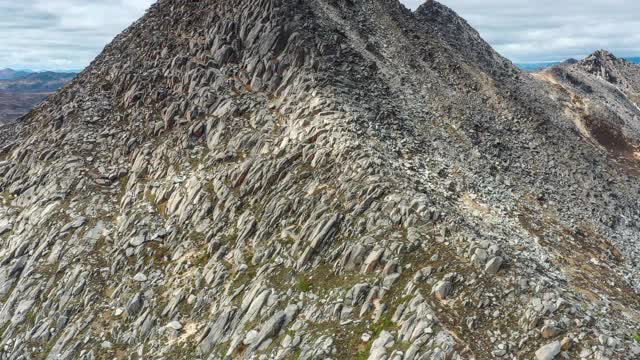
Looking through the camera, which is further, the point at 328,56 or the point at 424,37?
the point at 424,37

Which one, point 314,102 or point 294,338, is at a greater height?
point 314,102

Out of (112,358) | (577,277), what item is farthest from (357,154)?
(112,358)

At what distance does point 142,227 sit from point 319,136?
16.3 metres

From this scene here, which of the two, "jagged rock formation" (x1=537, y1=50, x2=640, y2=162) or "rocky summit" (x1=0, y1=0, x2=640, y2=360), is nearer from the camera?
"rocky summit" (x1=0, y1=0, x2=640, y2=360)

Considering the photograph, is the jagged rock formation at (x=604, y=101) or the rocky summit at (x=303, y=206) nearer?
the rocky summit at (x=303, y=206)

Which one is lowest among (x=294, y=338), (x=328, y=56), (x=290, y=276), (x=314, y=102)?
(x=294, y=338)

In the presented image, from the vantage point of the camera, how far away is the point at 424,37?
192 ft

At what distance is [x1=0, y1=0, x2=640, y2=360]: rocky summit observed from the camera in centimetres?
2356

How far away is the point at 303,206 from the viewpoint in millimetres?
31297

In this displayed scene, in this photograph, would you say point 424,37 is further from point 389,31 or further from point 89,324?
point 89,324

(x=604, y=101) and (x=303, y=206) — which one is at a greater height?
(x=604, y=101)

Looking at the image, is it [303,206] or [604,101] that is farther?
[604,101]

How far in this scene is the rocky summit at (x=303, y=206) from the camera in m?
23.6

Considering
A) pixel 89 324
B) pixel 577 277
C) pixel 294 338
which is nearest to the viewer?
pixel 294 338
